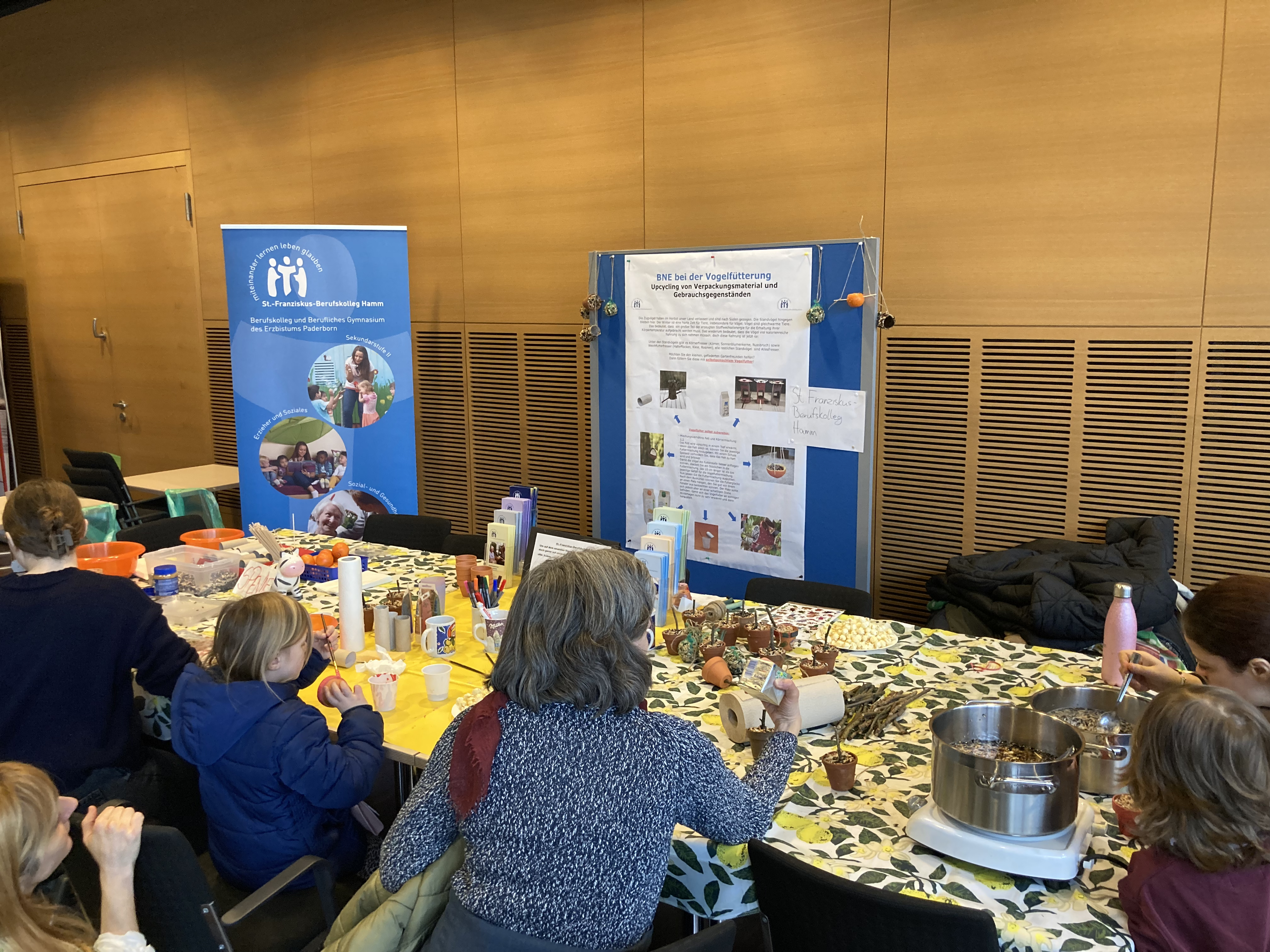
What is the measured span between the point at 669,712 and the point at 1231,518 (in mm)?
2881

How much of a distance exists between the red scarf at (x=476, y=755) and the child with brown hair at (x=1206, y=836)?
88cm

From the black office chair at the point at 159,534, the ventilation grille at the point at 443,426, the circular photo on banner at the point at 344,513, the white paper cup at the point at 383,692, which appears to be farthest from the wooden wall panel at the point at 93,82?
the white paper cup at the point at 383,692

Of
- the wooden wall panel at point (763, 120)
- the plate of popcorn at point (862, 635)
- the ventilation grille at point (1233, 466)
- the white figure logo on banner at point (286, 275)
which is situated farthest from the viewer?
the white figure logo on banner at point (286, 275)

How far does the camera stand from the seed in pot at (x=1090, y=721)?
205 cm

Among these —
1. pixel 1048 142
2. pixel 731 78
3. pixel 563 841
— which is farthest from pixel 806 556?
pixel 563 841

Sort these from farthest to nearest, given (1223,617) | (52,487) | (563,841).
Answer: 1. (52,487)
2. (1223,617)
3. (563,841)

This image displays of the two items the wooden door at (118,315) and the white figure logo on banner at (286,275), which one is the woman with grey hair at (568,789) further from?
the wooden door at (118,315)

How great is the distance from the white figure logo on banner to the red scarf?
3.82m

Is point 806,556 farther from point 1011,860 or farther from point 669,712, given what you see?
point 1011,860

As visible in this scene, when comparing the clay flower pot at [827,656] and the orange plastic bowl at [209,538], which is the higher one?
the orange plastic bowl at [209,538]

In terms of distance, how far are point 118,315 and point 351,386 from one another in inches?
163

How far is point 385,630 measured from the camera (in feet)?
9.82

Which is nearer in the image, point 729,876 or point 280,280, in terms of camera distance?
point 729,876

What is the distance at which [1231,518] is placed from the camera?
399 centimetres
